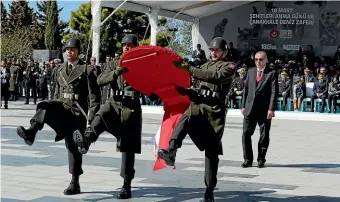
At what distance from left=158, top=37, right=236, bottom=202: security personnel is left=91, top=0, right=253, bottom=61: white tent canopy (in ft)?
42.8

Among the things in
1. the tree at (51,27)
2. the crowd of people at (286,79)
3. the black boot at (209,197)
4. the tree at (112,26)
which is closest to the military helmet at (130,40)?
the black boot at (209,197)

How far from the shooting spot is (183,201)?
7324 mm

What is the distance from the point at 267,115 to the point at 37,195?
13.9 ft

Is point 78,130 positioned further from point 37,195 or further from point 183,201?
point 183,201

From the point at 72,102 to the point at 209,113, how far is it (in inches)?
67.1

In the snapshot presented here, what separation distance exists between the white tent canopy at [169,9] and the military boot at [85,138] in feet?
43.4

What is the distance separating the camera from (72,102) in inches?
299

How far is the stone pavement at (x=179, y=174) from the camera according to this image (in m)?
7.67

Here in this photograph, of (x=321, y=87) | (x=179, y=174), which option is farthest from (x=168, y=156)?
(x=321, y=87)

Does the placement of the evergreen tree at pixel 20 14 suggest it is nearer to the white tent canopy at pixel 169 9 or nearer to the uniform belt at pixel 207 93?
the white tent canopy at pixel 169 9

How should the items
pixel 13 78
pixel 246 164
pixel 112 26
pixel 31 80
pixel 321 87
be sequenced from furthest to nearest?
pixel 112 26
pixel 31 80
pixel 13 78
pixel 321 87
pixel 246 164

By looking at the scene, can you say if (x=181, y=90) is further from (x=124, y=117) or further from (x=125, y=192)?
(x=125, y=192)

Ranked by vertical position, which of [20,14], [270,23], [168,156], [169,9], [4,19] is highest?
[20,14]

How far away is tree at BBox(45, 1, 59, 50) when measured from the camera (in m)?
59.4
